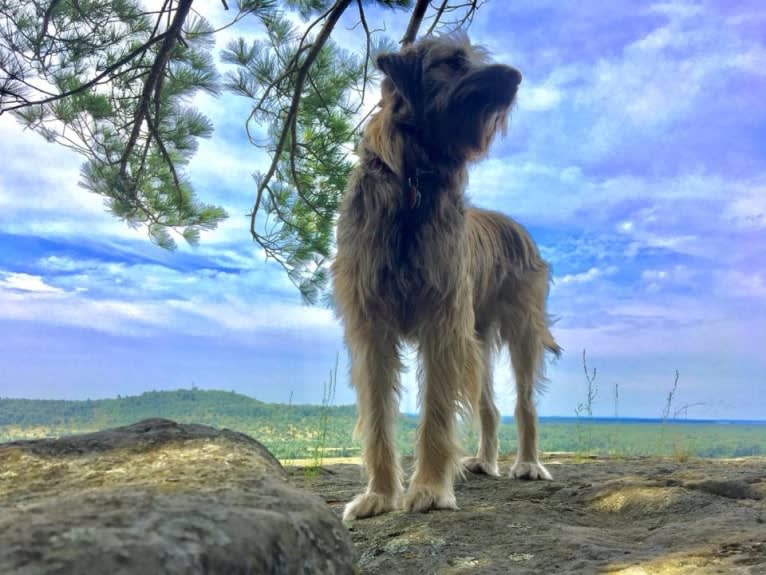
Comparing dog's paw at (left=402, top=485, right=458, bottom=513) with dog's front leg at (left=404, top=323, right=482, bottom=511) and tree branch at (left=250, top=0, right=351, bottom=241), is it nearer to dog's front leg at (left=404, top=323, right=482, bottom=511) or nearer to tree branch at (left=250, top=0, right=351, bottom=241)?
dog's front leg at (left=404, top=323, right=482, bottom=511)

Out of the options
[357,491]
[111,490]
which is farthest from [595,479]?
[111,490]

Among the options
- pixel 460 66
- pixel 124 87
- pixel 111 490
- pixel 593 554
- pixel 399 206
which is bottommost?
pixel 593 554

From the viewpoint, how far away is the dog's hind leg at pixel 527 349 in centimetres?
522

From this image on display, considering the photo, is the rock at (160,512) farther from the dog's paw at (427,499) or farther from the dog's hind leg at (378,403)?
the dog's hind leg at (378,403)

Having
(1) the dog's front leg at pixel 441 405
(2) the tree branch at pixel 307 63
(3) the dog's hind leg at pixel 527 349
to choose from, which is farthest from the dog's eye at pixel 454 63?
(2) the tree branch at pixel 307 63

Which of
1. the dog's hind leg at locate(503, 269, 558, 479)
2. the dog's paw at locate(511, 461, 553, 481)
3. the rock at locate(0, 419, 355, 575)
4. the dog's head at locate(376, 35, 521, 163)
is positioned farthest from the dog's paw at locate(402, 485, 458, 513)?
the dog's head at locate(376, 35, 521, 163)

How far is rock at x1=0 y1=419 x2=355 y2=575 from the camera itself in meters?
1.30

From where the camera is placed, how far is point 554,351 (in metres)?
5.80

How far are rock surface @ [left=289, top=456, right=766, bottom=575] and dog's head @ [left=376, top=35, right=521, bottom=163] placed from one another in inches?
74.7

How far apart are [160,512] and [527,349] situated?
426 cm

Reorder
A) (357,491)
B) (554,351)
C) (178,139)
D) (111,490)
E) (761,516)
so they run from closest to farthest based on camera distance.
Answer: (111,490) < (761,516) < (357,491) < (554,351) < (178,139)

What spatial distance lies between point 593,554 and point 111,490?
5.49 feet

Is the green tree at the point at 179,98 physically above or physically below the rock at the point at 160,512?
above

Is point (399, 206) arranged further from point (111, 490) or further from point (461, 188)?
point (111, 490)
